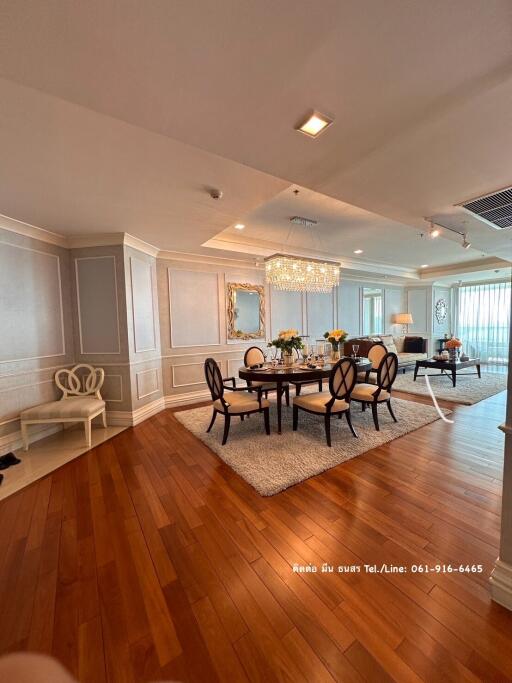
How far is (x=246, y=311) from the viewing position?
5426 mm

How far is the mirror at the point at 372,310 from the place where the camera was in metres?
7.58

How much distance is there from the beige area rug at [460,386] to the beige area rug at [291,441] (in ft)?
3.35

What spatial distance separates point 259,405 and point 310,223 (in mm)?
2734

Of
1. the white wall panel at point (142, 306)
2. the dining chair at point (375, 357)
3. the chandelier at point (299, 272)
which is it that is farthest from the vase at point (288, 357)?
the white wall panel at point (142, 306)

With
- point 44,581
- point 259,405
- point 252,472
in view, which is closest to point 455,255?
point 259,405

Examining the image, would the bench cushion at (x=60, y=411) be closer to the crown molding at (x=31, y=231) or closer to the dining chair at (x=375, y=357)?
the crown molding at (x=31, y=231)

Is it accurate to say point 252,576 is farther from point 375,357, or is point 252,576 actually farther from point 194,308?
point 194,308

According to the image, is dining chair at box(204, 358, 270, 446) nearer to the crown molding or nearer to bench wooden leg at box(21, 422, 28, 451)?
bench wooden leg at box(21, 422, 28, 451)

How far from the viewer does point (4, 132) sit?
5.43ft

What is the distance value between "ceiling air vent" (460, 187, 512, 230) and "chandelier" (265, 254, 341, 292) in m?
1.73

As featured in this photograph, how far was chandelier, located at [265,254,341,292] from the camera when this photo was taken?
3705 millimetres

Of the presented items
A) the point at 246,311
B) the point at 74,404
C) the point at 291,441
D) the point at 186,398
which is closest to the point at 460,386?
the point at 291,441

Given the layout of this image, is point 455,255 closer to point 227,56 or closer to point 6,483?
point 227,56

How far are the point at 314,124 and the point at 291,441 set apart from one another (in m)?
2.85
